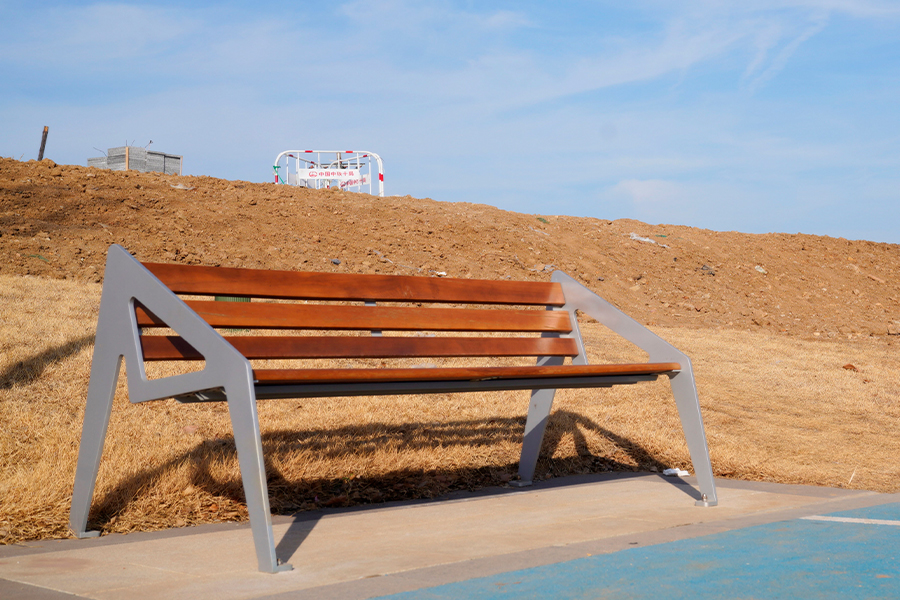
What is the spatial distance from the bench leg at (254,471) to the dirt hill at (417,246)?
24.0 feet

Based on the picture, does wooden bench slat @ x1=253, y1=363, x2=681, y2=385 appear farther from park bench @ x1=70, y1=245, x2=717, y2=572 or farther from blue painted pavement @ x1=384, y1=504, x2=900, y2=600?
blue painted pavement @ x1=384, y1=504, x2=900, y2=600

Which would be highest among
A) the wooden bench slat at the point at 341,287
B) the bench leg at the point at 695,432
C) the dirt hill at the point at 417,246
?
the dirt hill at the point at 417,246

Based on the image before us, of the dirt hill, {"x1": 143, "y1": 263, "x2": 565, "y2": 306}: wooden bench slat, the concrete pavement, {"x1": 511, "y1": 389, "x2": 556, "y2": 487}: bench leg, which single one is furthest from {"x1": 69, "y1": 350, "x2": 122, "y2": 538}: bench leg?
the dirt hill

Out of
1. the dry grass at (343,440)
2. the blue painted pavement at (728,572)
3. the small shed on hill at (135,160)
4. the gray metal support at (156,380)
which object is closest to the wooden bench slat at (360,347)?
the gray metal support at (156,380)

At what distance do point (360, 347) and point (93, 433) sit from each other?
114cm

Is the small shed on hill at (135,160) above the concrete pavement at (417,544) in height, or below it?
above

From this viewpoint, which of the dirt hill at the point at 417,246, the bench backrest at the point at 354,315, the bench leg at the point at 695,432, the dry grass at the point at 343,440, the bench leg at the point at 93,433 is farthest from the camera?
the dirt hill at the point at 417,246

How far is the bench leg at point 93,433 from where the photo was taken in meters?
2.94

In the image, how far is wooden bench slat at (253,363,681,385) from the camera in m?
2.54

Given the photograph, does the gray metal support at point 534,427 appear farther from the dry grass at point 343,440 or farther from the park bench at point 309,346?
the dry grass at point 343,440

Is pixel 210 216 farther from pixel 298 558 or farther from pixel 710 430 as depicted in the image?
pixel 298 558

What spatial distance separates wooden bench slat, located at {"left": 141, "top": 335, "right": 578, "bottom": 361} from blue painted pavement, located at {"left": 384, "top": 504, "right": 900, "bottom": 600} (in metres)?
1.37

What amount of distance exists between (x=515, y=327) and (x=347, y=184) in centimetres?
1569

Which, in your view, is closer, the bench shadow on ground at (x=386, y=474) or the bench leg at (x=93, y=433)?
the bench leg at (x=93, y=433)
